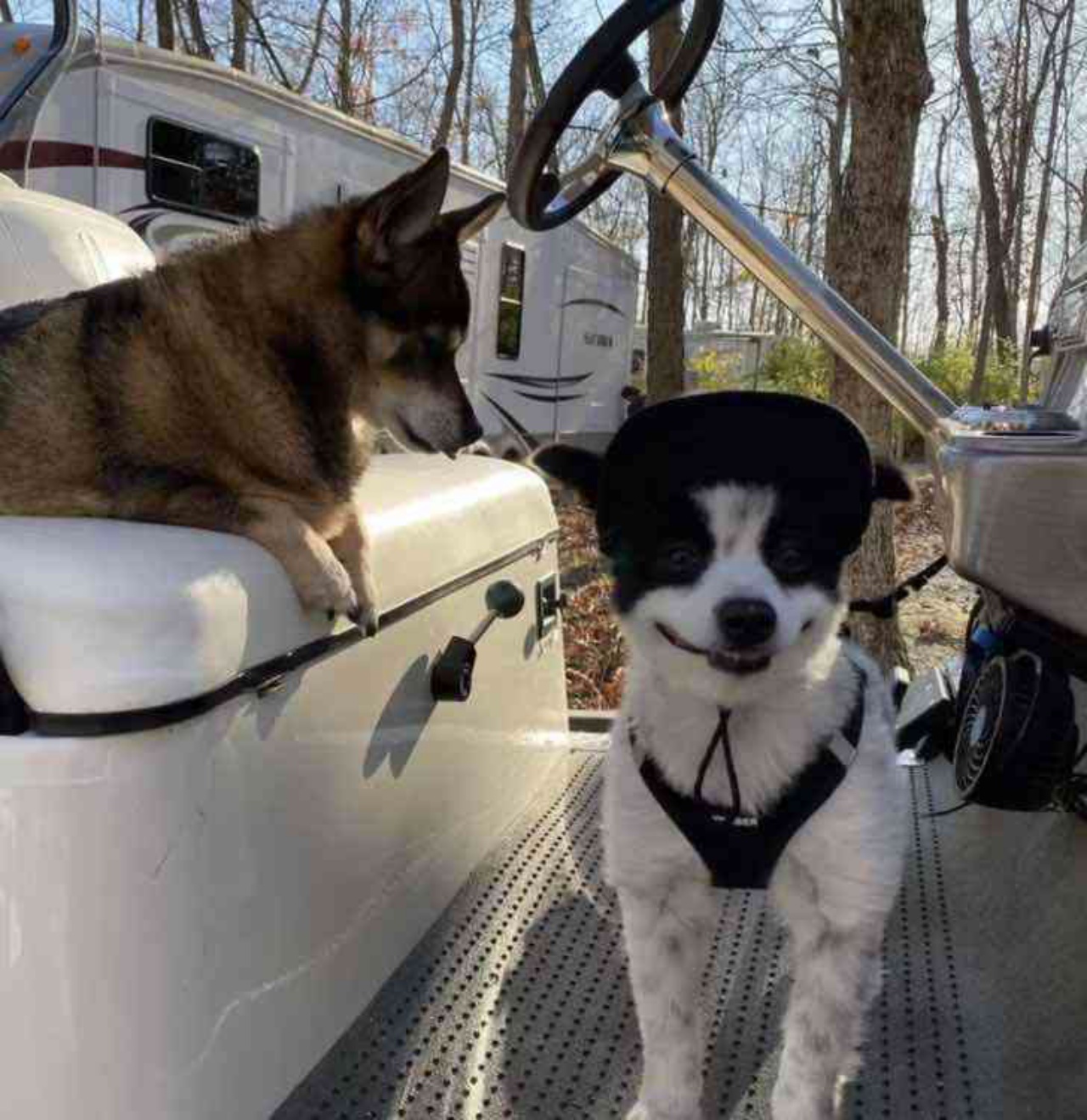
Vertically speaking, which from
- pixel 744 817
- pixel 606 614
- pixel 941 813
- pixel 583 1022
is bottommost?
pixel 606 614

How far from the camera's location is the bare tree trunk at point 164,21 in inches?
651

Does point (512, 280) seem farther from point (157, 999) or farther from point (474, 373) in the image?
point (157, 999)

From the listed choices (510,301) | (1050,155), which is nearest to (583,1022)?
(510,301)

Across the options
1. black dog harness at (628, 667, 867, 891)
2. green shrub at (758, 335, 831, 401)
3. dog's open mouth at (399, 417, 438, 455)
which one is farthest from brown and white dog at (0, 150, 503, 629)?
green shrub at (758, 335, 831, 401)

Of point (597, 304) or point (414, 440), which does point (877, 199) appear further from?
point (597, 304)

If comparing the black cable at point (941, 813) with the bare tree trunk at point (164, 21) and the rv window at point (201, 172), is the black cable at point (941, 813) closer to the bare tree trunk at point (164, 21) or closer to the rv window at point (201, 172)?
the rv window at point (201, 172)

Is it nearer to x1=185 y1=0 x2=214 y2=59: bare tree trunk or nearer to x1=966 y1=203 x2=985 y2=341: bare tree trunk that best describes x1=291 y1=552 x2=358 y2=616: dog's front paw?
x1=185 y1=0 x2=214 y2=59: bare tree trunk

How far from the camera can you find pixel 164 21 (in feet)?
54.6

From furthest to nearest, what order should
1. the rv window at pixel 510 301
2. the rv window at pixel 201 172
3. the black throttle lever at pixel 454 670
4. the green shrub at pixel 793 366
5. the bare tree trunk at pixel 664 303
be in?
1. the green shrub at pixel 793 366
2. the rv window at pixel 510 301
3. the bare tree trunk at pixel 664 303
4. the rv window at pixel 201 172
5. the black throttle lever at pixel 454 670

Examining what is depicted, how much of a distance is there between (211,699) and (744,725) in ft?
3.26

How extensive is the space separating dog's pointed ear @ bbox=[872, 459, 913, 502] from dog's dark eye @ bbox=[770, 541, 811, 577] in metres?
0.19

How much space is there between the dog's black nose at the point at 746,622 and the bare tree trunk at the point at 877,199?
3886 millimetres

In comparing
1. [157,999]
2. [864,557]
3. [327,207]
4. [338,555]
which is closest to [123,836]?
[157,999]

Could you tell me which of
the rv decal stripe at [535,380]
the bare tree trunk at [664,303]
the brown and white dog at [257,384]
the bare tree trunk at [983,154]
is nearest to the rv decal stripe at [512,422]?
the rv decal stripe at [535,380]
